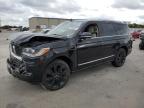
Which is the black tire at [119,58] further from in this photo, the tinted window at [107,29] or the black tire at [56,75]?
the black tire at [56,75]

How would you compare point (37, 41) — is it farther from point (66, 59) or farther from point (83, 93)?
point (83, 93)

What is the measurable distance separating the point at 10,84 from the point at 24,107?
→ 145 centimetres

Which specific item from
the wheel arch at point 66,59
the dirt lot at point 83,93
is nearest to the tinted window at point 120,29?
the dirt lot at point 83,93

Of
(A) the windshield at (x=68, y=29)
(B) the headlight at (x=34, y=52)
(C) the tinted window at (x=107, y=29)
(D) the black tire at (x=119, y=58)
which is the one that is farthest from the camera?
(D) the black tire at (x=119, y=58)

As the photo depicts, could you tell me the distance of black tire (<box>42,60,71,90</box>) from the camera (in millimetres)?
4457

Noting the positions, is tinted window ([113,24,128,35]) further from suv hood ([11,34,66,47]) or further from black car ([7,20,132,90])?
suv hood ([11,34,66,47])

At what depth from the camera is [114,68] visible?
688 centimetres

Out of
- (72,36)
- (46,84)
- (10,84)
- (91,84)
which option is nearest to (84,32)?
(72,36)

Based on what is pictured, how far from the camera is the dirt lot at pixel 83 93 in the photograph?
3.89m

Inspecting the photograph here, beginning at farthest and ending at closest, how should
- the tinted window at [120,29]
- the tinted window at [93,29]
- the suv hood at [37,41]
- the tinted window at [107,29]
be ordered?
1. the tinted window at [120,29]
2. the tinted window at [107,29]
3. the tinted window at [93,29]
4. the suv hood at [37,41]

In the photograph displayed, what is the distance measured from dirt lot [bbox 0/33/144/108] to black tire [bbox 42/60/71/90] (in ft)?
0.52

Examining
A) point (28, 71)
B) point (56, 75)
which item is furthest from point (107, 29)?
point (28, 71)

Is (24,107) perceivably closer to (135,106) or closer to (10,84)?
(10,84)

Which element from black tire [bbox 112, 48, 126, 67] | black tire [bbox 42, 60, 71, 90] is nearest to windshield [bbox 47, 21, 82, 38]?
black tire [bbox 42, 60, 71, 90]
